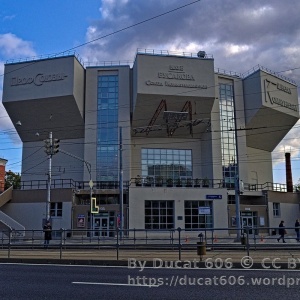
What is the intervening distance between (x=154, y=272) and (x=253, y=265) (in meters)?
3.21

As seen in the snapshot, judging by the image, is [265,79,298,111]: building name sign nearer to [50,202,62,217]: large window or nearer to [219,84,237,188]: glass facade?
[219,84,237,188]: glass facade

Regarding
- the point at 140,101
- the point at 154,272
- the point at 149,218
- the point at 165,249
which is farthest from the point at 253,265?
the point at 140,101

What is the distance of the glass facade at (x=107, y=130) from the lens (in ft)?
157

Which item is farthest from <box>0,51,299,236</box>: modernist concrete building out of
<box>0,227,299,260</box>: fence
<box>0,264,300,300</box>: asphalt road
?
<box>0,264,300,300</box>: asphalt road

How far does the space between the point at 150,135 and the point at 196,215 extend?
12089mm

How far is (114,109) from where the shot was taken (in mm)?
48938

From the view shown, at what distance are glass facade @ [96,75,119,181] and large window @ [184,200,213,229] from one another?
9.28 meters

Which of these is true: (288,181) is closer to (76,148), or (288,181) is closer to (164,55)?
(164,55)

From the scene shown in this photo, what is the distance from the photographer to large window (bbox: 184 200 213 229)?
43438 mm

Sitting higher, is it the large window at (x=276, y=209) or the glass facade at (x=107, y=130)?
the glass facade at (x=107, y=130)

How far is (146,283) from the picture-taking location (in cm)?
979

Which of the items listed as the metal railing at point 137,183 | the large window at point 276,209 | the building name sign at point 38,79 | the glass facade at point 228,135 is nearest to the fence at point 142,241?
the metal railing at point 137,183

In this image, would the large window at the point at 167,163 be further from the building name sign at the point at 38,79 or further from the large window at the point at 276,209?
the building name sign at the point at 38,79

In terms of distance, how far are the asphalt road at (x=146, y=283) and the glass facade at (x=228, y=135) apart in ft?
126
